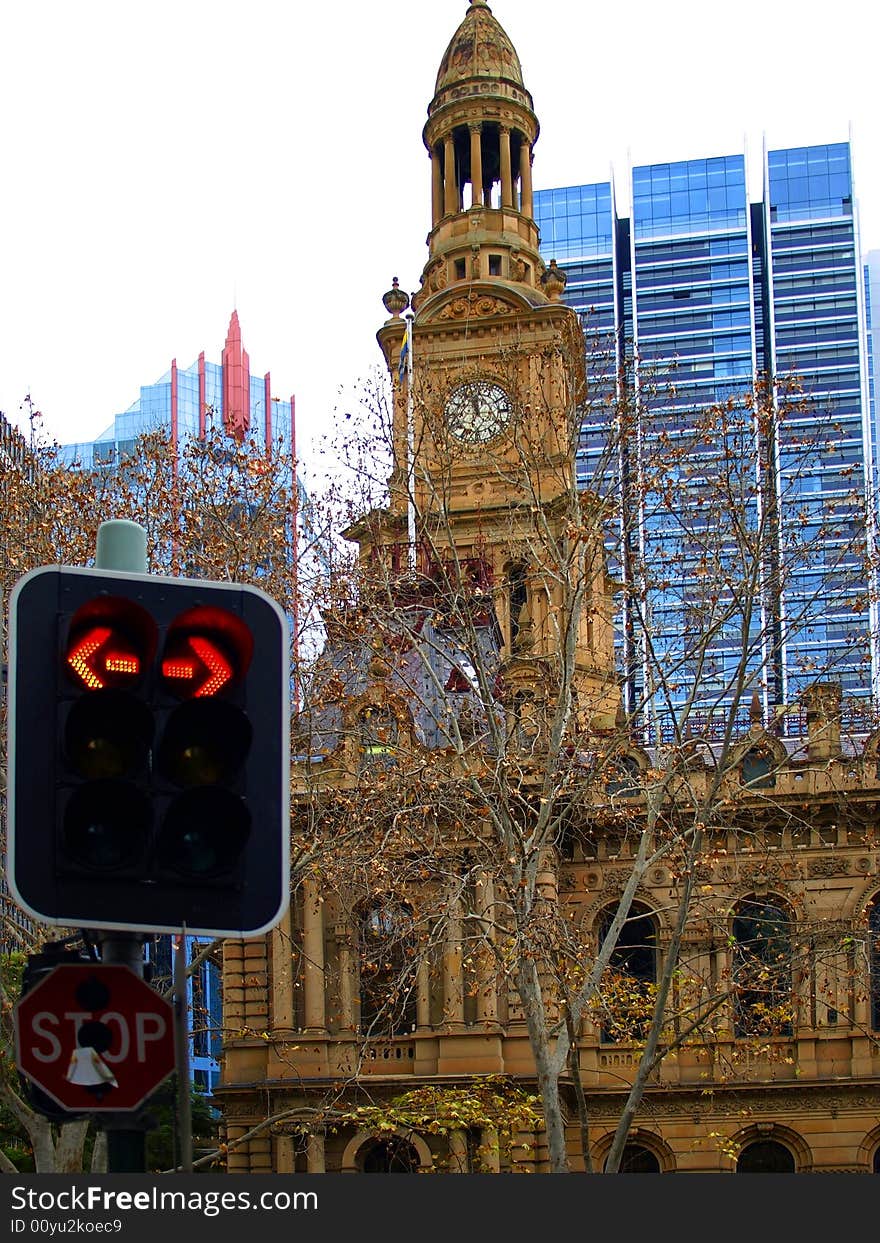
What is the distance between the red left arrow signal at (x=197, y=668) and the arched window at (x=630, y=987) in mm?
18968

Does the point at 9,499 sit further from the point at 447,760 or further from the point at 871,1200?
the point at 871,1200

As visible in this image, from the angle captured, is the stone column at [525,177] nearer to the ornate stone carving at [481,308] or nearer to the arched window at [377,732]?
the ornate stone carving at [481,308]

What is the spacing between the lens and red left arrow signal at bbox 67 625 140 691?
7719 mm

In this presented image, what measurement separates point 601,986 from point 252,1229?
663 inches

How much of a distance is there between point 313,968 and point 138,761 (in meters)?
37.3

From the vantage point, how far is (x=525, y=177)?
216 feet

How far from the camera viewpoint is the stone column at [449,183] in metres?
64.8

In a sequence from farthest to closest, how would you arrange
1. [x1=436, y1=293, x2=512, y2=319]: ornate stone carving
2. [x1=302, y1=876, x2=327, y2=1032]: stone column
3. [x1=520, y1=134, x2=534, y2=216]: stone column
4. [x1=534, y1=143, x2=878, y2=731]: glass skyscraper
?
[x1=534, y1=143, x2=878, y2=731]: glass skyscraper, [x1=520, y1=134, x2=534, y2=216]: stone column, [x1=436, y1=293, x2=512, y2=319]: ornate stone carving, [x1=302, y1=876, x2=327, y2=1032]: stone column

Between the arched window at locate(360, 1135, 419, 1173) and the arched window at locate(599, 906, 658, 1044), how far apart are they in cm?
493

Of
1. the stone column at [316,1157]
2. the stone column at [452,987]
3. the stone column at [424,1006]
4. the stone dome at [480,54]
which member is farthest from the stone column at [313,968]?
the stone dome at [480,54]

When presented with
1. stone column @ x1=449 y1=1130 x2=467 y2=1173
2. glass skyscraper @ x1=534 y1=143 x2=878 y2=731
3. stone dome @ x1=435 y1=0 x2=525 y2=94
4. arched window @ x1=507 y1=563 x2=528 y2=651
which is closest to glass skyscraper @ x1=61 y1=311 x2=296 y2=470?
glass skyscraper @ x1=534 y1=143 x2=878 y2=731

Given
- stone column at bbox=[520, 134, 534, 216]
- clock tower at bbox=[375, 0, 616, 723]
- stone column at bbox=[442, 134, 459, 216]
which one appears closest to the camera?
clock tower at bbox=[375, 0, 616, 723]

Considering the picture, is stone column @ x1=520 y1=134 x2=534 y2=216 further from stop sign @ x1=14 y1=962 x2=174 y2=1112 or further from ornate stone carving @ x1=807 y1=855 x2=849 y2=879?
stop sign @ x1=14 y1=962 x2=174 y2=1112

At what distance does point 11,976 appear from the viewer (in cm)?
4531
